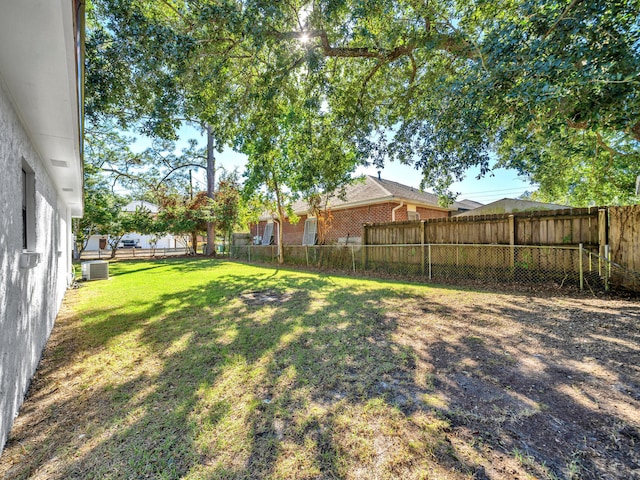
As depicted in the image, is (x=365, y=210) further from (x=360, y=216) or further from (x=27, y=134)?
(x=27, y=134)

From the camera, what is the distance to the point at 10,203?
7.78 feet

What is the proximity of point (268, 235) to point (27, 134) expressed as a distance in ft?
58.4

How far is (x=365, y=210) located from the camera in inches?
548

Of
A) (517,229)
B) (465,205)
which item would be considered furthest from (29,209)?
(465,205)

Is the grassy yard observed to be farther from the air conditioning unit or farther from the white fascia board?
the air conditioning unit

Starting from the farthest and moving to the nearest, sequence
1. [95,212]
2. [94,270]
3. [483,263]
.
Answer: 1. [95,212]
2. [94,270]
3. [483,263]

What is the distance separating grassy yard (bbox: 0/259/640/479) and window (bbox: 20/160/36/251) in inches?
62.6

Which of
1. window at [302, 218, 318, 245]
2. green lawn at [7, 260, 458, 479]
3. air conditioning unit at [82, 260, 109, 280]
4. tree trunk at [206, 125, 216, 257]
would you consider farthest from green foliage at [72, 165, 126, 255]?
green lawn at [7, 260, 458, 479]

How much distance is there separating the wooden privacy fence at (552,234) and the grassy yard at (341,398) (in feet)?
4.70

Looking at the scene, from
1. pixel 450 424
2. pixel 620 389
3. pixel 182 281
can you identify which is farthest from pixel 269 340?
pixel 182 281

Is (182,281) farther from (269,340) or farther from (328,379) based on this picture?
(328,379)

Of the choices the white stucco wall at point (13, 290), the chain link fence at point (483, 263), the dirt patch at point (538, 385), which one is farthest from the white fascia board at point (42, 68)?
the chain link fence at point (483, 263)

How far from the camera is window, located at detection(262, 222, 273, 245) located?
20.7 meters

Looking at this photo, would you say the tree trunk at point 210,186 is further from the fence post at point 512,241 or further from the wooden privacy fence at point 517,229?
the fence post at point 512,241
